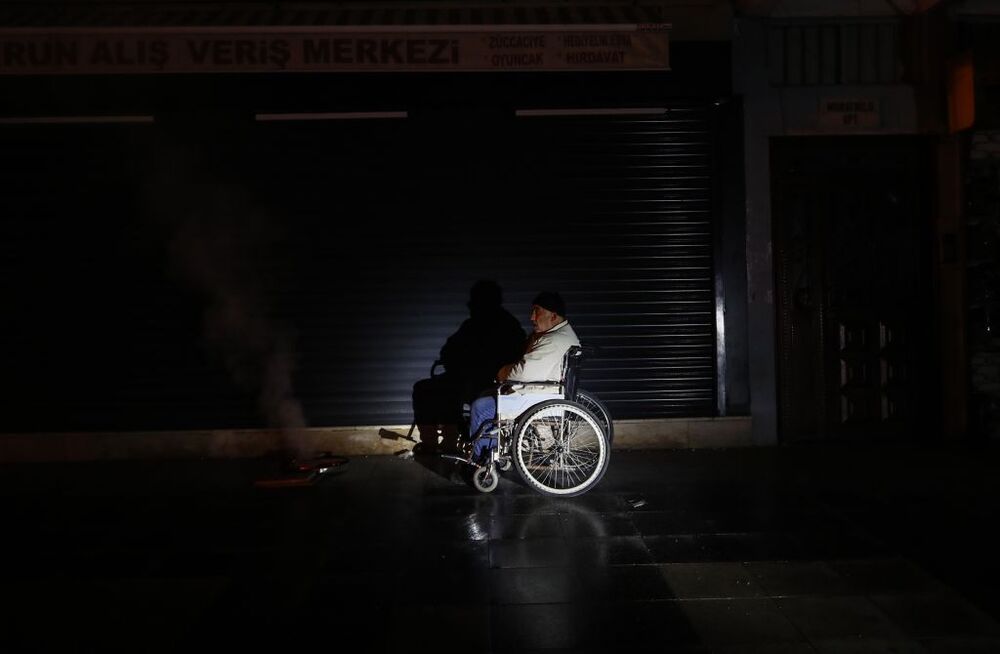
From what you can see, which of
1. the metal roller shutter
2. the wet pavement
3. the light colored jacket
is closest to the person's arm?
the light colored jacket

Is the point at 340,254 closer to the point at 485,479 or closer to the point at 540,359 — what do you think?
the point at 540,359

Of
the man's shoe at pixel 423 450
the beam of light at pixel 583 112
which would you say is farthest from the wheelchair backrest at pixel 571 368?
the beam of light at pixel 583 112

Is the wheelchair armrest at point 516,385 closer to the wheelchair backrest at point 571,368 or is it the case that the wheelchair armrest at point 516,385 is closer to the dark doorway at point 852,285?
the wheelchair backrest at point 571,368

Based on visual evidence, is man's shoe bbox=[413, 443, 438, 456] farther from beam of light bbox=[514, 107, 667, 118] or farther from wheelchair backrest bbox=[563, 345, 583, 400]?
beam of light bbox=[514, 107, 667, 118]

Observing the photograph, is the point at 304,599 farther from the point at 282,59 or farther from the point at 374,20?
the point at 374,20

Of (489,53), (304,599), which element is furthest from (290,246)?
(304,599)

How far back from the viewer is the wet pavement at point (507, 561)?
3.44 meters

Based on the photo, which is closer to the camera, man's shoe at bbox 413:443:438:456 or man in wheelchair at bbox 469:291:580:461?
man in wheelchair at bbox 469:291:580:461

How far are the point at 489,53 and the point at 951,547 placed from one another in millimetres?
5389

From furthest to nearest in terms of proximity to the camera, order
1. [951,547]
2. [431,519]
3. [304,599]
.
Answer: [431,519]
[951,547]
[304,599]

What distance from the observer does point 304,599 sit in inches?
151

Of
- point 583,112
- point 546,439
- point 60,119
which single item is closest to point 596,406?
point 546,439

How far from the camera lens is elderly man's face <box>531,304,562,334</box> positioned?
5.95m

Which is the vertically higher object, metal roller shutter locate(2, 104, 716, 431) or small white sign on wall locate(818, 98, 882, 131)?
small white sign on wall locate(818, 98, 882, 131)
